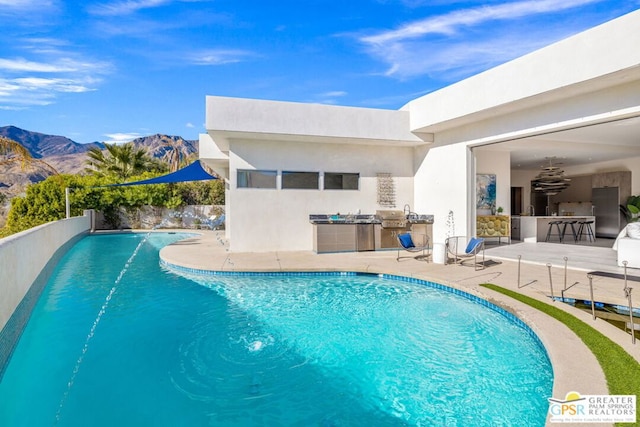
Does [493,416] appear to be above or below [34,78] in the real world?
below

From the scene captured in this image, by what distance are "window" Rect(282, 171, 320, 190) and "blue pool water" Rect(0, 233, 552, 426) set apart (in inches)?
192

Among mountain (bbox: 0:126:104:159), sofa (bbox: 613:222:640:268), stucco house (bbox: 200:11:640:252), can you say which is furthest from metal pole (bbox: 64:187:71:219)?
mountain (bbox: 0:126:104:159)

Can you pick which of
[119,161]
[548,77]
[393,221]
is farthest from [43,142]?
[548,77]

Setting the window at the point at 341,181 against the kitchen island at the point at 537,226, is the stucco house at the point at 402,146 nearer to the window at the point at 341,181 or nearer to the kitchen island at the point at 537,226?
the window at the point at 341,181

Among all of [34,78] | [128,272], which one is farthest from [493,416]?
[34,78]

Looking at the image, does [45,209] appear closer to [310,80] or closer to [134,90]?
[134,90]

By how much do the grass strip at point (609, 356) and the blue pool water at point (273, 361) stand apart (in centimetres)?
51

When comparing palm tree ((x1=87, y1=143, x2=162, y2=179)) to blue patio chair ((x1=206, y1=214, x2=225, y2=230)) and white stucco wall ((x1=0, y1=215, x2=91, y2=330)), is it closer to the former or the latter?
blue patio chair ((x1=206, y1=214, x2=225, y2=230))

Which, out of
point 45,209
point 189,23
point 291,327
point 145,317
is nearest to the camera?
point 291,327

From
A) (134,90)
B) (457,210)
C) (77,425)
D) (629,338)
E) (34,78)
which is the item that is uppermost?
(34,78)

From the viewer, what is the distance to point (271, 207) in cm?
1144

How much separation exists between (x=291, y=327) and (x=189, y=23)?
11.2 m

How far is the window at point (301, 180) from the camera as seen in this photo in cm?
1155

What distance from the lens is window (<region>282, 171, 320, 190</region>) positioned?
11547mm
